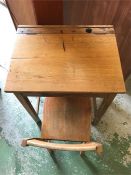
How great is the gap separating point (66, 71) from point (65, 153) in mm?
775

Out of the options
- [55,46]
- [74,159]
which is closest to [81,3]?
[55,46]

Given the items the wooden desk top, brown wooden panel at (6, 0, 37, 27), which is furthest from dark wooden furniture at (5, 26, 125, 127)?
brown wooden panel at (6, 0, 37, 27)

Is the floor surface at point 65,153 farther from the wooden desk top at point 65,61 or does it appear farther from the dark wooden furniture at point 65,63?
the wooden desk top at point 65,61

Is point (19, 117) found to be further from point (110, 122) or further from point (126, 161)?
point (126, 161)

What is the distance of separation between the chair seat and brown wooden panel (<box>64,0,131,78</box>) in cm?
47

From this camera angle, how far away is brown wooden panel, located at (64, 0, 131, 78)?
100 cm

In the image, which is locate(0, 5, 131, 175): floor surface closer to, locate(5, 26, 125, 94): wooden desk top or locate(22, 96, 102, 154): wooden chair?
locate(22, 96, 102, 154): wooden chair

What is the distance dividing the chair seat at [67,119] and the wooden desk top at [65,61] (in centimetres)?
31

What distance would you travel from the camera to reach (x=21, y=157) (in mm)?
1358

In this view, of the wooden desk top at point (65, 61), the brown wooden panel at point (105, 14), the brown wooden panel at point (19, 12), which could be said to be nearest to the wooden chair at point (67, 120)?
the wooden desk top at point (65, 61)

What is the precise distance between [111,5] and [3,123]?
46.5 inches

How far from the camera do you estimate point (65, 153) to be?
4.50 ft

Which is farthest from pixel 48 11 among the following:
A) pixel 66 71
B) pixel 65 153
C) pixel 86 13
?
pixel 65 153

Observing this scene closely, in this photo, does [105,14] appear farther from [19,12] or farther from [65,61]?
[19,12]
